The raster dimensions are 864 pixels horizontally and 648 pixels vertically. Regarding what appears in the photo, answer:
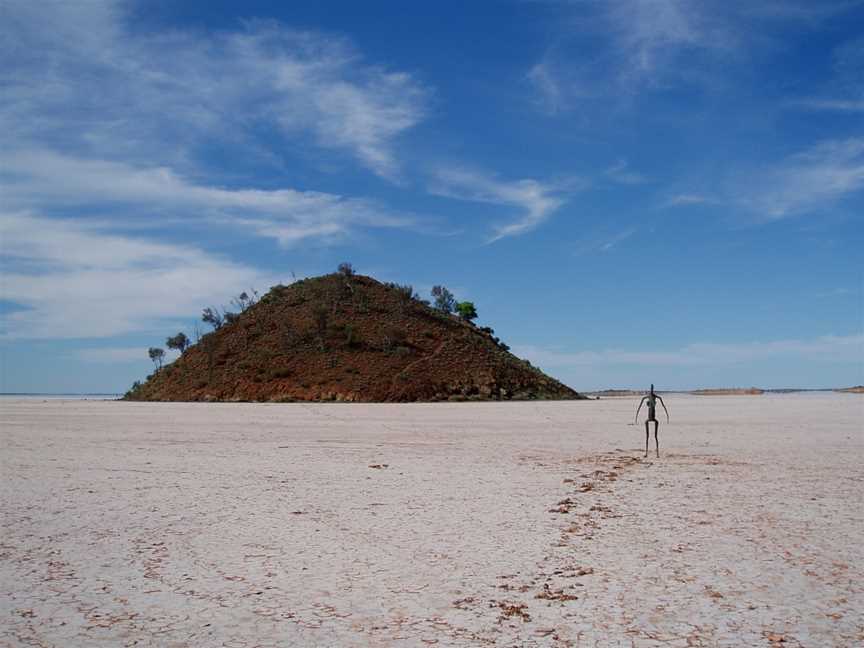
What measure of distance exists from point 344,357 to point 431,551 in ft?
194

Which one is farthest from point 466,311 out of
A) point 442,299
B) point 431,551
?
point 431,551

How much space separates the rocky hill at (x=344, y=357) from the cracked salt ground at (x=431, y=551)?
146 feet

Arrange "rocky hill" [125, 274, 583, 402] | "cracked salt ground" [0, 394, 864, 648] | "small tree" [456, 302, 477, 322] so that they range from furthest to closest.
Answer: "small tree" [456, 302, 477, 322] < "rocky hill" [125, 274, 583, 402] < "cracked salt ground" [0, 394, 864, 648]

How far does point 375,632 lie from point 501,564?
2257mm

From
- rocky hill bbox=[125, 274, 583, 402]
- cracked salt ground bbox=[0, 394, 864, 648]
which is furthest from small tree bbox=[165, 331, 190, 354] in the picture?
cracked salt ground bbox=[0, 394, 864, 648]

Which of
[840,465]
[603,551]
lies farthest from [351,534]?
[840,465]

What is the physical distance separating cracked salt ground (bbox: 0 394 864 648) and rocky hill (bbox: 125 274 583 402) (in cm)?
4440

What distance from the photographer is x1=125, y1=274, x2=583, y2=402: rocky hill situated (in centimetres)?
6166

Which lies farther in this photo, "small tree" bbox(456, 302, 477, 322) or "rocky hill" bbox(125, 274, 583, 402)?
"small tree" bbox(456, 302, 477, 322)

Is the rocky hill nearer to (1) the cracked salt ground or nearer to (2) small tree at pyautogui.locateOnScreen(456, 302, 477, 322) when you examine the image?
(2) small tree at pyautogui.locateOnScreen(456, 302, 477, 322)

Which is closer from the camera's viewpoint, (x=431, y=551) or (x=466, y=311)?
(x=431, y=551)

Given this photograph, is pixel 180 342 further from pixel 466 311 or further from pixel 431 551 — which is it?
pixel 431 551

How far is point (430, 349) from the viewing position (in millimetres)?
69625

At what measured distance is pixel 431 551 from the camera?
26.6ft
